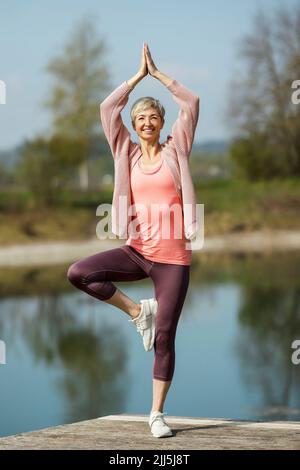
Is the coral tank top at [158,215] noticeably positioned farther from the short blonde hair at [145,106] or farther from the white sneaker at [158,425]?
the white sneaker at [158,425]

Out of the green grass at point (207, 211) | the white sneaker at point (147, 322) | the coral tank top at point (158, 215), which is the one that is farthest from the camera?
the green grass at point (207, 211)

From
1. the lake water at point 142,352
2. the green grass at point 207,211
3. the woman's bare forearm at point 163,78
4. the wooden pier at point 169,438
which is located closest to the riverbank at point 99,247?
the green grass at point 207,211

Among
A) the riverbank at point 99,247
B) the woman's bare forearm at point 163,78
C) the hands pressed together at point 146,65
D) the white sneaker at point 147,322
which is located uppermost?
the riverbank at point 99,247

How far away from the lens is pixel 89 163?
2598 cm

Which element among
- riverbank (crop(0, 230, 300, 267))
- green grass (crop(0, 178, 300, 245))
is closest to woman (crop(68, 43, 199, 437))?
riverbank (crop(0, 230, 300, 267))

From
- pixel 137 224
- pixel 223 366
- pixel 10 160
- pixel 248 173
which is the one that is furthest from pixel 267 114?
pixel 137 224

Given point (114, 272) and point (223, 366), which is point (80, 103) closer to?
point (223, 366)

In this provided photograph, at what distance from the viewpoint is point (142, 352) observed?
12.1 m

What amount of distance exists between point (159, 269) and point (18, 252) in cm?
1597

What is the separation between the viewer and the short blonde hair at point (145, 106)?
13.1ft

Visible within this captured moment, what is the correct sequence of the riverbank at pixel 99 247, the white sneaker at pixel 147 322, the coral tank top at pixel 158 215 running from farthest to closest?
the riverbank at pixel 99 247
the white sneaker at pixel 147 322
the coral tank top at pixel 158 215

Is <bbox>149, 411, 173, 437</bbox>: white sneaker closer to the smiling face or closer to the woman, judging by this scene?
the woman

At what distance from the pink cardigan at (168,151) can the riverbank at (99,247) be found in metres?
15.4

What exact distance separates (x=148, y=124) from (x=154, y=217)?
39 centimetres
